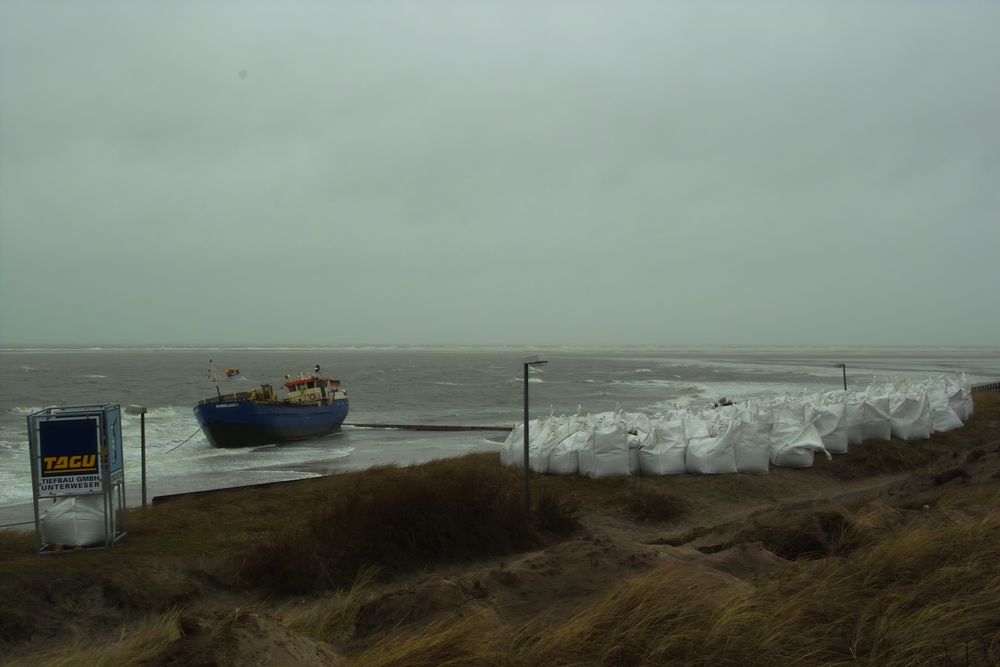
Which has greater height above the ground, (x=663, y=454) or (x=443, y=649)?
(x=443, y=649)

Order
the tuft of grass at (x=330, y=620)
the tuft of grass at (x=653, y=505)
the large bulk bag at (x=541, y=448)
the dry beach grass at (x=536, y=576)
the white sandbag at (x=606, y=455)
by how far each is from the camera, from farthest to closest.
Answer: the large bulk bag at (x=541, y=448)
the white sandbag at (x=606, y=455)
the tuft of grass at (x=653, y=505)
the tuft of grass at (x=330, y=620)
the dry beach grass at (x=536, y=576)

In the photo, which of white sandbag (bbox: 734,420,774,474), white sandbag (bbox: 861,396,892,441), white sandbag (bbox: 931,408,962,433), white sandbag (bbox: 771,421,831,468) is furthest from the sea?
white sandbag (bbox: 931,408,962,433)

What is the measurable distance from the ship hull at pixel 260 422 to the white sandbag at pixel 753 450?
72.4ft

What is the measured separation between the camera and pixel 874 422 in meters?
19.1

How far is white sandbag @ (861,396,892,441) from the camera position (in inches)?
750

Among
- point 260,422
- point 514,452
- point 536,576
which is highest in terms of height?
point 536,576

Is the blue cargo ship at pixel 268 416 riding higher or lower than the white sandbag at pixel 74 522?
lower

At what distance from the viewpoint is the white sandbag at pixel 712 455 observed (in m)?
15.7

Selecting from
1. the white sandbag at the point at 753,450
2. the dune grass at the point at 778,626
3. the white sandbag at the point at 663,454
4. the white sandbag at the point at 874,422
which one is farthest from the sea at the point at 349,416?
the white sandbag at the point at 874,422

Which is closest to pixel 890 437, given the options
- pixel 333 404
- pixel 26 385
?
pixel 333 404

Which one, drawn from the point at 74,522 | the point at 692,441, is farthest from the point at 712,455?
the point at 74,522

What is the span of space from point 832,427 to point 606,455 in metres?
5.77

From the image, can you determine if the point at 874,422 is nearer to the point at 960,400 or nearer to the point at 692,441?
the point at 692,441

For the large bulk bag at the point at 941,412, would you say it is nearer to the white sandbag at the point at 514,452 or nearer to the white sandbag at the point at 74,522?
the white sandbag at the point at 514,452
